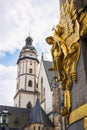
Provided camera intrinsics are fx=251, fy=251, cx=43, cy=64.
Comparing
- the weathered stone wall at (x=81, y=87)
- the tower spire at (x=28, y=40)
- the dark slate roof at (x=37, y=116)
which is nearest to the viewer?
the weathered stone wall at (x=81, y=87)

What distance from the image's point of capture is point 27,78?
52219 mm

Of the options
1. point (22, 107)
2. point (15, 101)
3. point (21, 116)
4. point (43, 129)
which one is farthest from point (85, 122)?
point (15, 101)

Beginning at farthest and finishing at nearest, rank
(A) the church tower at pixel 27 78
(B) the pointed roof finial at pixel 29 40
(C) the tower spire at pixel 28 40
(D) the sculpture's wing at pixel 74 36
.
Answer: (B) the pointed roof finial at pixel 29 40
(C) the tower spire at pixel 28 40
(A) the church tower at pixel 27 78
(D) the sculpture's wing at pixel 74 36

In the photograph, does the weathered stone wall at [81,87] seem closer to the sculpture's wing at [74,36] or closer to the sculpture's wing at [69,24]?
the sculpture's wing at [74,36]

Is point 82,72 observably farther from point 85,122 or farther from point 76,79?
point 85,122

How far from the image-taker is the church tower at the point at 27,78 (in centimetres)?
4956

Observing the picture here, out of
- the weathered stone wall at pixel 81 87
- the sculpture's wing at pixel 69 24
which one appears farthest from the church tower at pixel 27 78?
the weathered stone wall at pixel 81 87

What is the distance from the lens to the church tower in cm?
4956

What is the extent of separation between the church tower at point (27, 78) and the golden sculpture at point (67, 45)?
43965mm

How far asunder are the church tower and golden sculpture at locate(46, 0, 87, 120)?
4397cm

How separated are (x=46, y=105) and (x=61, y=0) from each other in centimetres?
3838

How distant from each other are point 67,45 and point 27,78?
4735cm

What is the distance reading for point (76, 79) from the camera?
15.5 feet

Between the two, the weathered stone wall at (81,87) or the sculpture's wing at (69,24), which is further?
the sculpture's wing at (69,24)
